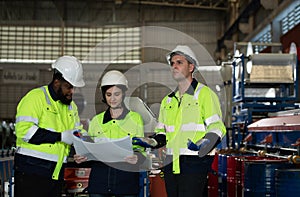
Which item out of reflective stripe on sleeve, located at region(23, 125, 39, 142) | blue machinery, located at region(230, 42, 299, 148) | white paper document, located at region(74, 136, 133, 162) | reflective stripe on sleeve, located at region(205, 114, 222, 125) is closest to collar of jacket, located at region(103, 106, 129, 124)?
white paper document, located at region(74, 136, 133, 162)

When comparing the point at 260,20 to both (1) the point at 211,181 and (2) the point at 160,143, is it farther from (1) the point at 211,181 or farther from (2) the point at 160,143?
(2) the point at 160,143

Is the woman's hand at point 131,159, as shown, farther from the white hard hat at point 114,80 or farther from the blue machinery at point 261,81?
the blue machinery at point 261,81

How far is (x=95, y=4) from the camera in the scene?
20438 millimetres

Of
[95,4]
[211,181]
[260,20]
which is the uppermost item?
[95,4]

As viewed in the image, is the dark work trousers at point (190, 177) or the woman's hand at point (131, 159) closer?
the dark work trousers at point (190, 177)

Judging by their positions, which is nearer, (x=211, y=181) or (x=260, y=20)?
(x=211, y=181)

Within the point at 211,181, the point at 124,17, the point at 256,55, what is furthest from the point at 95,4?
the point at 211,181

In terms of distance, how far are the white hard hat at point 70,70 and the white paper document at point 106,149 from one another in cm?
41

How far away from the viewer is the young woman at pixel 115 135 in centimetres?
340

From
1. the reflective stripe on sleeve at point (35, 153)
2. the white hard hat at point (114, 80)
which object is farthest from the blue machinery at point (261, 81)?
the reflective stripe on sleeve at point (35, 153)

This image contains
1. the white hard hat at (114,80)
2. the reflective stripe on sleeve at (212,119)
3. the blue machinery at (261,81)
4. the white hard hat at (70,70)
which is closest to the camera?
the reflective stripe on sleeve at (212,119)

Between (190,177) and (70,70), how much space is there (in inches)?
43.7

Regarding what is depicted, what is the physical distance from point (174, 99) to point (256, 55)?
17.2 feet

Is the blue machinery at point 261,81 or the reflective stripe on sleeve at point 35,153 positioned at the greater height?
the blue machinery at point 261,81
